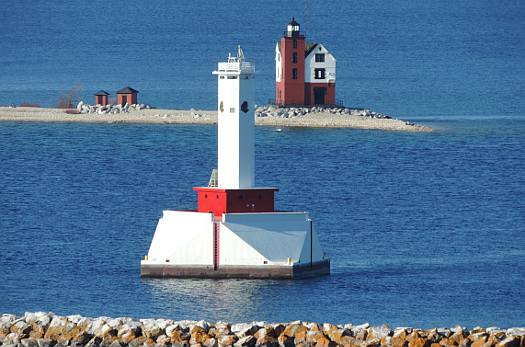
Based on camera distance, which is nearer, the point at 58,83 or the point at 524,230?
the point at 524,230

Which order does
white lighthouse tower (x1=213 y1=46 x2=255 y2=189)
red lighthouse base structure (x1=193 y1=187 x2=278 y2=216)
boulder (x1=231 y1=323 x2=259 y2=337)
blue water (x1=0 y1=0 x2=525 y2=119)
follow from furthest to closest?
1. blue water (x1=0 y1=0 x2=525 y2=119)
2. white lighthouse tower (x1=213 y1=46 x2=255 y2=189)
3. red lighthouse base structure (x1=193 y1=187 x2=278 y2=216)
4. boulder (x1=231 y1=323 x2=259 y2=337)

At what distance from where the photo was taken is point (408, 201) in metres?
74.1

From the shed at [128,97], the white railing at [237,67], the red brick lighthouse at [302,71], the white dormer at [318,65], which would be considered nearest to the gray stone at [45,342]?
the white railing at [237,67]

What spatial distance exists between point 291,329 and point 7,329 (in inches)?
234

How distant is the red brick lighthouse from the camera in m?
105

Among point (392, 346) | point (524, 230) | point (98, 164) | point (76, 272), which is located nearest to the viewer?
point (392, 346)

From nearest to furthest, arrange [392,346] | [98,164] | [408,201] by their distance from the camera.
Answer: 1. [392,346]
2. [408,201]
3. [98,164]

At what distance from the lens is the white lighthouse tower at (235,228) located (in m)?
54.5

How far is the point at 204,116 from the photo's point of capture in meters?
110

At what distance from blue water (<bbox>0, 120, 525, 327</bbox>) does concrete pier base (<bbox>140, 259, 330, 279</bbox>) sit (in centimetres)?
38

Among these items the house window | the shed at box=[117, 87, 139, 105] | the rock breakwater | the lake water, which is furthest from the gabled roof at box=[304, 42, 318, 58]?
the shed at box=[117, 87, 139, 105]

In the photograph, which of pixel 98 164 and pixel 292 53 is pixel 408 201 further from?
pixel 292 53

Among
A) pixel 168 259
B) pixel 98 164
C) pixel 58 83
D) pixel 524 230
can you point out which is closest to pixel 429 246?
pixel 524 230

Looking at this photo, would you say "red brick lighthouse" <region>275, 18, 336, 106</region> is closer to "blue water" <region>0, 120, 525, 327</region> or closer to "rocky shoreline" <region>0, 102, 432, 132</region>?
"rocky shoreline" <region>0, 102, 432, 132</region>
